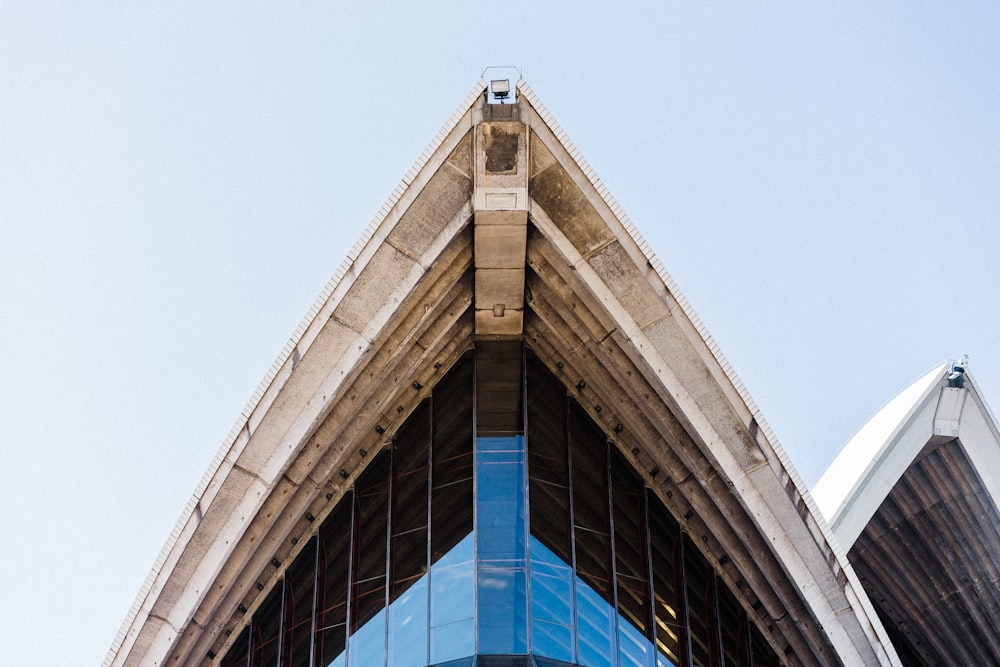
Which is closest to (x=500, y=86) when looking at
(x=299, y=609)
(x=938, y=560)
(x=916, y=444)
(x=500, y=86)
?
(x=500, y=86)

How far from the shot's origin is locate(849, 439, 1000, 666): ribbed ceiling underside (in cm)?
3064

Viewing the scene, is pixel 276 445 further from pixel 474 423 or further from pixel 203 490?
pixel 474 423

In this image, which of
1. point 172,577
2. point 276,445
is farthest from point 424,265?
point 172,577

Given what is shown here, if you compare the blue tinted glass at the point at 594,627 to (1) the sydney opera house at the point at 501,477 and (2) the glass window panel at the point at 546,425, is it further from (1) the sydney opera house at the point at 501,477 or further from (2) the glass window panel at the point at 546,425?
(2) the glass window panel at the point at 546,425

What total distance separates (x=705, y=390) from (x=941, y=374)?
8017 mm

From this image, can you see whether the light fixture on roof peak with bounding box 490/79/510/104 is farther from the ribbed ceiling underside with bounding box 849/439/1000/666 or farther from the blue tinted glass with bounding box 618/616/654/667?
the ribbed ceiling underside with bounding box 849/439/1000/666

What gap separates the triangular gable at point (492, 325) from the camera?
23750 millimetres

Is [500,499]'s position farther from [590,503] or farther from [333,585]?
[333,585]

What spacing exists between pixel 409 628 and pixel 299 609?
2.97 meters

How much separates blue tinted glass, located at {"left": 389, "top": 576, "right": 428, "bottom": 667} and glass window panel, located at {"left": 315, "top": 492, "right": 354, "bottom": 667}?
111cm

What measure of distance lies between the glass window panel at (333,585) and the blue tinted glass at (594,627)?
13.4ft

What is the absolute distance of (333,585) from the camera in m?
25.1

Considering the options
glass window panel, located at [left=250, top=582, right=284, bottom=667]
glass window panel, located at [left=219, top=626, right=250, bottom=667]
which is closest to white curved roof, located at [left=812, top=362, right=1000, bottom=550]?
glass window panel, located at [left=250, top=582, right=284, bottom=667]

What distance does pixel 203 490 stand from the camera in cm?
2398
